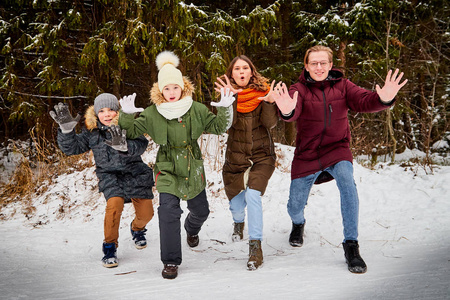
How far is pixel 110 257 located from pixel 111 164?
1004 mm

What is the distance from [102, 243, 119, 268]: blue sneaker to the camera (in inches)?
134

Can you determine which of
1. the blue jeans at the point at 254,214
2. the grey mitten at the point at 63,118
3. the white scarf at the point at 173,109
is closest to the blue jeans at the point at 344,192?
the blue jeans at the point at 254,214

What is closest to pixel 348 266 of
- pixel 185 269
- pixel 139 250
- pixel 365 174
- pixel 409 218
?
pixel 185 269

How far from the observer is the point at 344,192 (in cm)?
318

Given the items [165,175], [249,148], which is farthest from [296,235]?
[165,175]

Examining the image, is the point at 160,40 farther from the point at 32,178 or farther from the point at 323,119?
the point at 323,119

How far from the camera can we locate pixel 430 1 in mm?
11445

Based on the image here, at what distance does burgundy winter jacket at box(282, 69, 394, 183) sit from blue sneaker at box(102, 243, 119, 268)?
2215 mm

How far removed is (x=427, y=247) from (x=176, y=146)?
2870mm

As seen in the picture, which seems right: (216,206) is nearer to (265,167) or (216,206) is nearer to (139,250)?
(139,250)

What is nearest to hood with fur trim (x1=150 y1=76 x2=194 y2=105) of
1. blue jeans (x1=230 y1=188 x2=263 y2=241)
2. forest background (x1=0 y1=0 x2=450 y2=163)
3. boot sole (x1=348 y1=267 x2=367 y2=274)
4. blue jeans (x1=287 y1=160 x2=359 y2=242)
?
blue jeans (x1=230 y1=188 x2=263 y2=241)

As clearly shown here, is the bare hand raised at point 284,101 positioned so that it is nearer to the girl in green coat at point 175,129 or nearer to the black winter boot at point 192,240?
the girl in green coat at point 175,129

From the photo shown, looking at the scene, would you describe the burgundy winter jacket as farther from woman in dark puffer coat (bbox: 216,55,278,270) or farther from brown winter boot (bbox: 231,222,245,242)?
brown winter boot (bbox: 231,222,245,242)

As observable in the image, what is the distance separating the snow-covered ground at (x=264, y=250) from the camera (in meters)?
2.61
